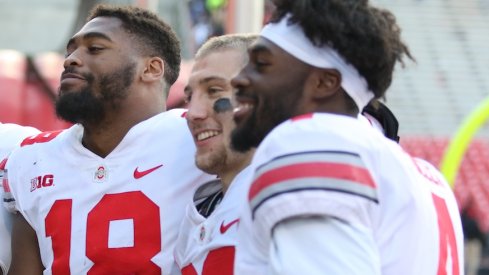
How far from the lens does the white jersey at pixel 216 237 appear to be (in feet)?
7.73

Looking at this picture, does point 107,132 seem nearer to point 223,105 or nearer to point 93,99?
point 93,99

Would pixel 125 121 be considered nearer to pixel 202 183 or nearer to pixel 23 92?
pixel 202 183

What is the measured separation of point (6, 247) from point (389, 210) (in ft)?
5.30

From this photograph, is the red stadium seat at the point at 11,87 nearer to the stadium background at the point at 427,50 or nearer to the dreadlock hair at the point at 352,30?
the stadium background at the point at 427,50

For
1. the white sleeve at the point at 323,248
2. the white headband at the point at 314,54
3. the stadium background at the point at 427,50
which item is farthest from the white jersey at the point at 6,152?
the stadium background at the point at 427,50

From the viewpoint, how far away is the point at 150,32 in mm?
3170

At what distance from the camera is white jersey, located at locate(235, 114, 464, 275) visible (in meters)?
1.75

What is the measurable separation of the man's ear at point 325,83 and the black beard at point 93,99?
117 centimetres

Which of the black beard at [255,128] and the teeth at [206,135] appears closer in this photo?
the black beard at [255,128]

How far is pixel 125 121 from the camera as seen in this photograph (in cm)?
305

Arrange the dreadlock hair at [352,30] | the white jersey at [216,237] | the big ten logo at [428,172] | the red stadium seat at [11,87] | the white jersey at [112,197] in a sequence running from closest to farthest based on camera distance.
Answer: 1. the dreadlock hair at [352,30]
2. the big ten logo at [428,172]
3. the white jersey at [216,237]
4. the white jersey at [112,197]
5. the red stadium seat at [11,87]

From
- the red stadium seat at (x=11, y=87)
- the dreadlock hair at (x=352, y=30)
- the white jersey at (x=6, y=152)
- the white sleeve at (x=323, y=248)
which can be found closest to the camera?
the white sleeve at (x=323, y=248)

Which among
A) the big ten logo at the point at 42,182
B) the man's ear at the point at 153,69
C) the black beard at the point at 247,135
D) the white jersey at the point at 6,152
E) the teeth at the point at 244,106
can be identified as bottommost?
the white jersey at the point at 6,152

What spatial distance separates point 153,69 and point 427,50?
412 inches
